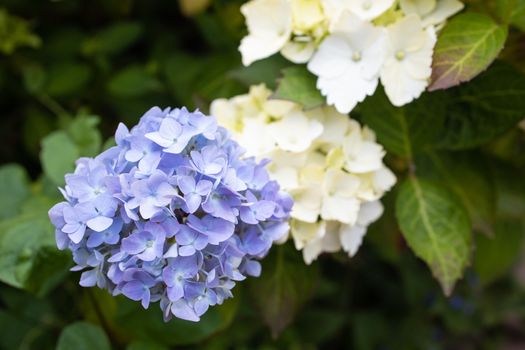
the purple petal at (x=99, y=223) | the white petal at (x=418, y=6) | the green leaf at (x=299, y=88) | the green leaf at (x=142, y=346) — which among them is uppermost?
the purple petal at (x=99, y=223)

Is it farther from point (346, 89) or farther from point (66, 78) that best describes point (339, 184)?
point (66, 78)

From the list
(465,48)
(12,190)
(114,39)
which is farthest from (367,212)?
(114,39)

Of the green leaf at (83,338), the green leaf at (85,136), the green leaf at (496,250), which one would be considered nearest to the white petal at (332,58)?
the green leaf at (85,136)

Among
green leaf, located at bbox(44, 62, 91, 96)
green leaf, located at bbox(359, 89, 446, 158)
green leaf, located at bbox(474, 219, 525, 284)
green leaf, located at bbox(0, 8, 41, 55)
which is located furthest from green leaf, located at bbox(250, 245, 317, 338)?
green leaf, located at bbox(0, 8, 41, 55)

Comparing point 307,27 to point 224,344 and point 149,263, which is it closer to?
point 149,263

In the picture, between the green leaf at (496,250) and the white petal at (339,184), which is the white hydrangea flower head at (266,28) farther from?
the green leaf at (496,250)

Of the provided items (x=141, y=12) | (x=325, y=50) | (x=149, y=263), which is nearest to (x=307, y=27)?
(x=325, y=50)

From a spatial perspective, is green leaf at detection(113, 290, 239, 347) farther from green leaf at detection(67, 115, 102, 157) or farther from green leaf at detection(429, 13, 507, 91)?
green leaf at detection(429, 13, 507, 91)

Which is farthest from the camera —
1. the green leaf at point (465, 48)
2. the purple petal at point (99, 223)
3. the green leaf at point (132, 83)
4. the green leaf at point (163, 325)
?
the green leaf at point (132, 83)
